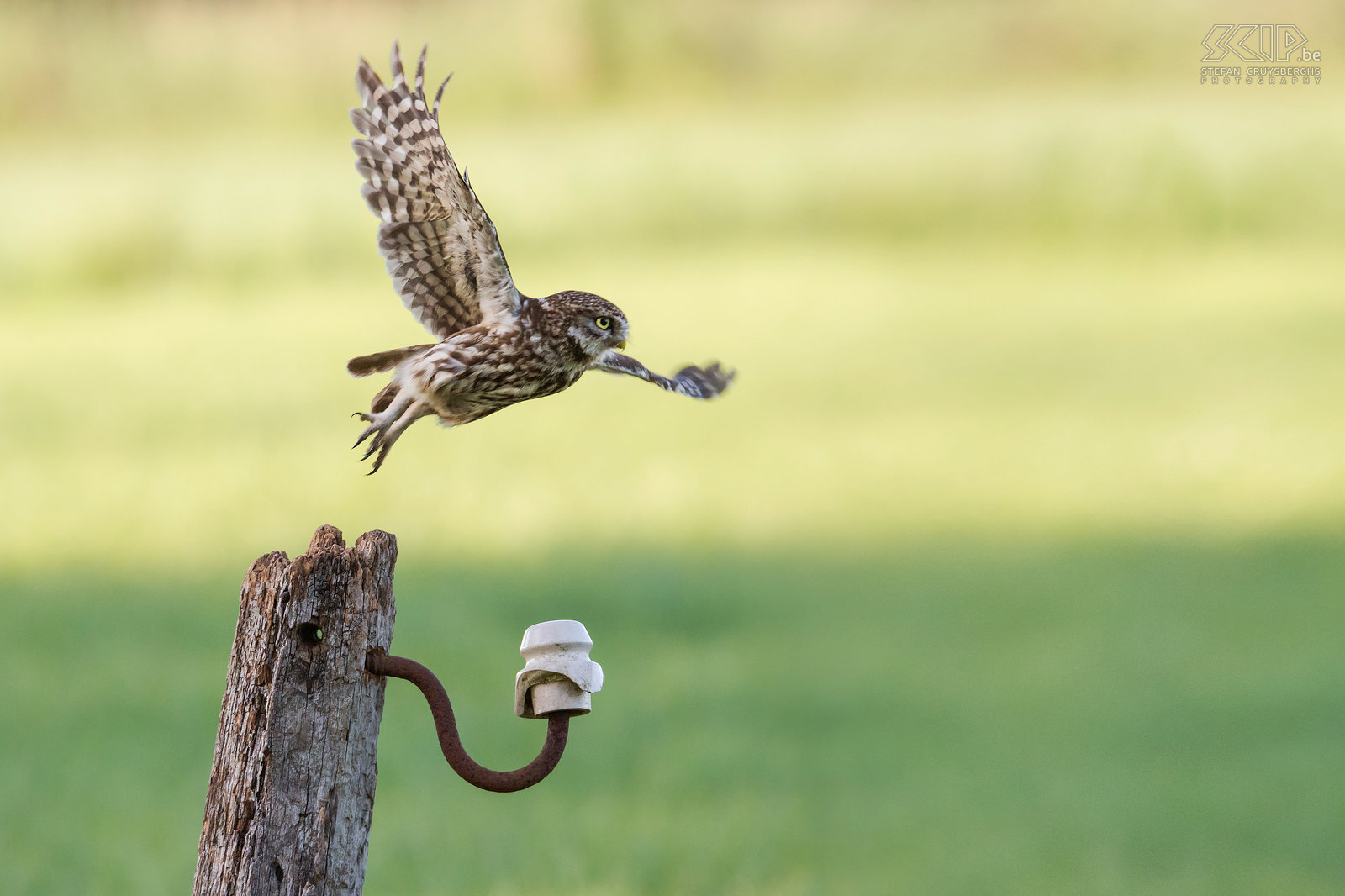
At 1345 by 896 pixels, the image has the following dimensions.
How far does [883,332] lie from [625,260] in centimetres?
409

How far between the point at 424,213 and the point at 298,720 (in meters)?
1.03

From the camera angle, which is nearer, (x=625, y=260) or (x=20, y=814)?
(x=20, y=814)

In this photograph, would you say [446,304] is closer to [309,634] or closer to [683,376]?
[309,634]

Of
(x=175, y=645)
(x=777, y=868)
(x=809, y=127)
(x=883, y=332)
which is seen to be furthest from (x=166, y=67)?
(x=777, y=868)

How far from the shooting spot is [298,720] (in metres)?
2.75

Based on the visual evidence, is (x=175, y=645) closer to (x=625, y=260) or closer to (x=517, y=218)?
(x=517, y=218)

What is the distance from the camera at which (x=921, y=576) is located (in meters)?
12.9

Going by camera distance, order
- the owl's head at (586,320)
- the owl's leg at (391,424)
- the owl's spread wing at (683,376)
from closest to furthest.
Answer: the owl's leg at (391,424) < the owl's head at (586,320) < the owl's spread wing at (683,376)

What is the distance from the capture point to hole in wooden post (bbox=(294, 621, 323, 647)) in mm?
2721

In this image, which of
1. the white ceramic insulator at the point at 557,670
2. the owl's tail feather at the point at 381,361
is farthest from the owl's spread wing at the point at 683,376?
the white ceramic insulator at the point at 557,670

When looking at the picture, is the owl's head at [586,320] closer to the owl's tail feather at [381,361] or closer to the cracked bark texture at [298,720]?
the owl's tail feather at [381,361]

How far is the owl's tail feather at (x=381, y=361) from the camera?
2629 mm

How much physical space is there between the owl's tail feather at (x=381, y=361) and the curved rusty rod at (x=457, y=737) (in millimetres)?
568

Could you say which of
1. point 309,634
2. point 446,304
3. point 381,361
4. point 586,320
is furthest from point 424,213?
point 309,634
